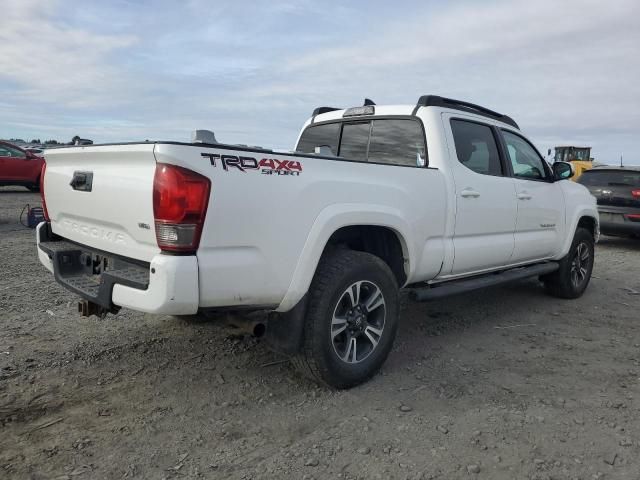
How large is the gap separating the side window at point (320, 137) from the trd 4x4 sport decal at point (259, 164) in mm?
1891

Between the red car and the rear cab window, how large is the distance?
44.5ft

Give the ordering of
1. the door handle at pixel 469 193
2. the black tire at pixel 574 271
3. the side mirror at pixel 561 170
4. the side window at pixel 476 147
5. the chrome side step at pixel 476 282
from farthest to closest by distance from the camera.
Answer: the black tire at pixel 574 271 < the side mirror at pixel 561 170 < the side window at pixel 476 147 < the door handle at pixel 469 193 < the chrome side step at pixel 476 282

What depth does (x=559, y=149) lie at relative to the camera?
2684 cm

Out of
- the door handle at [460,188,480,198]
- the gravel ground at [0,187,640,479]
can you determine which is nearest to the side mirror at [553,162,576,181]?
the gravel ground at [0,187,640,479]

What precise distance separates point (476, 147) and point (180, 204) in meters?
2.91

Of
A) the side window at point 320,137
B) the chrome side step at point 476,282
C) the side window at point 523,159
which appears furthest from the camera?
the side window at point 523,159

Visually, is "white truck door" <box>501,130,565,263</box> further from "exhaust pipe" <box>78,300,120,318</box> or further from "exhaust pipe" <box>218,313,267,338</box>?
"exhaust pipe" <box>78,300,120,318</box>

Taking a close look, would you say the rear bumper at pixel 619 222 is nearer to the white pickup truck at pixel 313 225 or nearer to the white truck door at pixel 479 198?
the white pickup truck at pixel 313 225

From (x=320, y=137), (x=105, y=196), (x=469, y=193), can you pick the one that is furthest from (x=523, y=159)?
(x=105, y=196)

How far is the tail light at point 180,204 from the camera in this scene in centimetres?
257

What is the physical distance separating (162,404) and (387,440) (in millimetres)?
1362

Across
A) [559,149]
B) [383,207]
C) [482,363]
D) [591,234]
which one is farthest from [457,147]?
[559,149]

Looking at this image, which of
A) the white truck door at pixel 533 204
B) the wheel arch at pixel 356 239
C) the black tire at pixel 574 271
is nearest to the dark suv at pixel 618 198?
the black tire at pixel 574 271

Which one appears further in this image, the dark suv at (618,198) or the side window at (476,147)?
the dark suv at (618,198)
